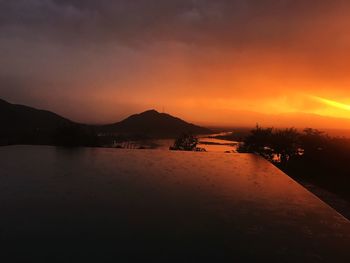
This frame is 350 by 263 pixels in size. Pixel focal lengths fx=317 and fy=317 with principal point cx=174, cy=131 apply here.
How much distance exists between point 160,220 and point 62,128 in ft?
33.0

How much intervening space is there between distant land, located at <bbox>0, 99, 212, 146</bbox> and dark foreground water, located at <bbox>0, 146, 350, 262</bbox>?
282 inches

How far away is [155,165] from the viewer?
20.4 ft

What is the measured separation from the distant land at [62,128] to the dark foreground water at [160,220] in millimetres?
7157

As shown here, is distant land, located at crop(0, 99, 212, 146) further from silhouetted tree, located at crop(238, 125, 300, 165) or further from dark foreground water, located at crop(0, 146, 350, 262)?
dark foreground water, located at crop(0, 146, 350, 262)

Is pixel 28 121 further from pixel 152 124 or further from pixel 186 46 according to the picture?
pixel 186 46

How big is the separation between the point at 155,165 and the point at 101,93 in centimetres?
812

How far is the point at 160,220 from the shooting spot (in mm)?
2713

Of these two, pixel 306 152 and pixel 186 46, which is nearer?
pixel 186 46

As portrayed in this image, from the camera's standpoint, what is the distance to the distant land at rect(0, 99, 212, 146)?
11.8 meters

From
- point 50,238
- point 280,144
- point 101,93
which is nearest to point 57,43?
point 101,93

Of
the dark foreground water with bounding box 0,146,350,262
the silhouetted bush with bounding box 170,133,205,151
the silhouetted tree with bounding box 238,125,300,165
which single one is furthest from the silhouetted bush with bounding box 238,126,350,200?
the dark foreground water with bounding box 0,146,350,262

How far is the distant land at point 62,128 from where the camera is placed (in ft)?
38.8

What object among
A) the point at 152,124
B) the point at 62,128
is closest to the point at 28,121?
the point at 152,124

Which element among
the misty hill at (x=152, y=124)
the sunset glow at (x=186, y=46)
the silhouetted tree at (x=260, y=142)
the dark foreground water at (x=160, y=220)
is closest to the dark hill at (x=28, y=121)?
the sunset glow at (x=186, y=46)
